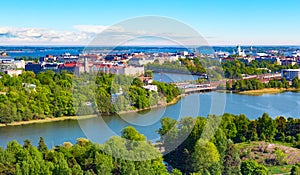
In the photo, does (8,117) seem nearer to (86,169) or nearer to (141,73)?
(141,73)

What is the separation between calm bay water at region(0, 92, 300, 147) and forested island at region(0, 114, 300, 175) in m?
0.14

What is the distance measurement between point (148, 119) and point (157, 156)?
5.09ft

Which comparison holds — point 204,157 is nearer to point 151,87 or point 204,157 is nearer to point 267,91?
point 151,87

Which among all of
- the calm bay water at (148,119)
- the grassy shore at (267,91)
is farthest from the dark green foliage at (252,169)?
the grassy shore at (267,91)

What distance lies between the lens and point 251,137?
5.15 m

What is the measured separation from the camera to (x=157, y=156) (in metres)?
3.40

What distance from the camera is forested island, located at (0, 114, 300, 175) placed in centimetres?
324

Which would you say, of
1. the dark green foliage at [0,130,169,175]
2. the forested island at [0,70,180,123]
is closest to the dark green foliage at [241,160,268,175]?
the dark green foliage at [0,130,169,175]

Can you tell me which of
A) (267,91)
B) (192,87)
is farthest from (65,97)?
(267,91)

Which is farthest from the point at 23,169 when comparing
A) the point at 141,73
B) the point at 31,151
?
the point at 141,73

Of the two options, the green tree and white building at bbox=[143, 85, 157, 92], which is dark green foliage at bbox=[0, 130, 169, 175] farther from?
white building at bbox=[143, 85, 157, 92]

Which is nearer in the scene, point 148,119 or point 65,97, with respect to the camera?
point 148,119

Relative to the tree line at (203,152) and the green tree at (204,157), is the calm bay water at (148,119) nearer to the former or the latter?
the tree line at (203,152)

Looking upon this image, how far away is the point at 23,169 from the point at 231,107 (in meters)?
5.72
